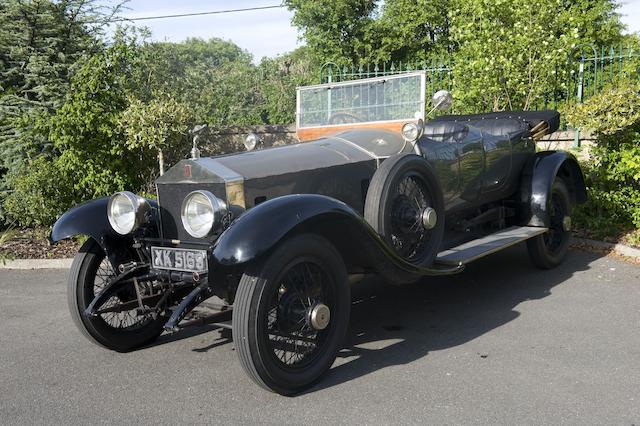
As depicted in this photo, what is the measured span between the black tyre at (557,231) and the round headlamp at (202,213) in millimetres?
3480

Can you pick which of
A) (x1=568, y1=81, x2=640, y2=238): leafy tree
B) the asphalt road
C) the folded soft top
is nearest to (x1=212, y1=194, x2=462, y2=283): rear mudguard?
the asphalt road

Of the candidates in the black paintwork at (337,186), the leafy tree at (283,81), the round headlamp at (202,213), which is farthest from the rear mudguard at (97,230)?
the leafy tree at (283,81)

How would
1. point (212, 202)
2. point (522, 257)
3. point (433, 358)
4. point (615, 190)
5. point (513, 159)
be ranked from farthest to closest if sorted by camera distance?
point (615, 190), point (522, 257), point (513, 159), point (433, 358), point (212, 202)

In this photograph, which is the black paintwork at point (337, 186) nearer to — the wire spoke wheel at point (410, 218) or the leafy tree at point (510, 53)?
the wire spoke wheel at point (410, 218)

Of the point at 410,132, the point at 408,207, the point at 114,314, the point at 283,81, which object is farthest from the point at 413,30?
the point at 114,314

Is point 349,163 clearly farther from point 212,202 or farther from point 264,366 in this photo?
point 264,366

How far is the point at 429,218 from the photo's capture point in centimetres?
415

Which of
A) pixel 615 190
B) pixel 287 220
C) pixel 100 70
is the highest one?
pixel 100 70

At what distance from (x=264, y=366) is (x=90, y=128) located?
5.78 meters

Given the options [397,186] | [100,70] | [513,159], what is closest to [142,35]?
[100,70]

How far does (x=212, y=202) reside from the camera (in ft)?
10.9

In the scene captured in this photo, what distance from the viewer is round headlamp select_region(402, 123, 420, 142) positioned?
432cm

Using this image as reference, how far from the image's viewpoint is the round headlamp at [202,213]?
3.34 m

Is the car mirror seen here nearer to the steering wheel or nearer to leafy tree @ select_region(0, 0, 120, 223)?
the steering wheel
